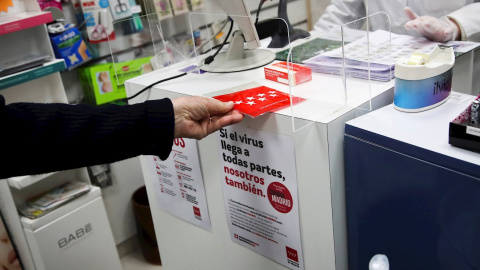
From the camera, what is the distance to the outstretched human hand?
95 centimetres

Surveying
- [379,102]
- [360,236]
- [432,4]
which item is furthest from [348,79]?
[432,4]

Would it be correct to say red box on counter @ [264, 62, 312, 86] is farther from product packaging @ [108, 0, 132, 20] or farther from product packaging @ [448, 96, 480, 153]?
product packaging @ [108, 0, 132, 20]

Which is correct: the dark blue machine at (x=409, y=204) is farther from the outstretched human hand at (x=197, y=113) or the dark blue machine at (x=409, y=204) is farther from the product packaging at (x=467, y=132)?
the outstretched human hand at (x=197, y=113)

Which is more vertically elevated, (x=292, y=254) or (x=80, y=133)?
(x=80, y=133)

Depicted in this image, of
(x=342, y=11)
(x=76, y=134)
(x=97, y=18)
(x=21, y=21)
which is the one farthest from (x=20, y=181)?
(x=342, y=11)

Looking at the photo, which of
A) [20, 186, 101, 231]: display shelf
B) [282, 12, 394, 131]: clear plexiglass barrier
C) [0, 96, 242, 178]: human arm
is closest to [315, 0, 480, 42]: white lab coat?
[282, 12, 394, 131]: clear plexiglass barrier

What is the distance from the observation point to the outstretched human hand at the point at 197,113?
0.95m

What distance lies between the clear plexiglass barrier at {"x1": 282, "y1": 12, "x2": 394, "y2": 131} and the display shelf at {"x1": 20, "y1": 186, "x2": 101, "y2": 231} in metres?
1.26

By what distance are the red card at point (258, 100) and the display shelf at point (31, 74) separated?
1.01m

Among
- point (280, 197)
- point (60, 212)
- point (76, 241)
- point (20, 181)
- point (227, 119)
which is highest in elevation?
point (227, 119)

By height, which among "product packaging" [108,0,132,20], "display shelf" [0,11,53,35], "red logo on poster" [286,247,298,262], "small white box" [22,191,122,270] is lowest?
"small white box" [22,191,122,270]

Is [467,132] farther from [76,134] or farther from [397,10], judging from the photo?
[397,10]

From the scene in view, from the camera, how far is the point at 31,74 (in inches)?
68.1

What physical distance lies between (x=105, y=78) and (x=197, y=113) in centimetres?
136
